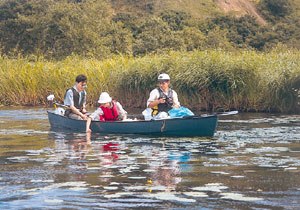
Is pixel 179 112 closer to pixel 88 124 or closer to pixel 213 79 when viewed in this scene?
pixel 88 124

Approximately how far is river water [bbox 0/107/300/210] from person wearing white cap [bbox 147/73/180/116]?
0.84m

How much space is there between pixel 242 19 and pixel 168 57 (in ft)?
157

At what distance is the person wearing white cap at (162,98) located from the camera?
44.4 ft

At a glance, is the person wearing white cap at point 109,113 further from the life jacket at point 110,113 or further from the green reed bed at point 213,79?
the green reed bed at point 213,79

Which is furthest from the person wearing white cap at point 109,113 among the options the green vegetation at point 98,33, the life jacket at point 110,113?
the green vegetation at point 98,33

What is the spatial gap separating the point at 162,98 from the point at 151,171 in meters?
5.30

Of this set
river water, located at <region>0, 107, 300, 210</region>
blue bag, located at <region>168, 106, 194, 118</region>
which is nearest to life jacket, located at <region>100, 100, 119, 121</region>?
river water, located at <region>0, 107, 300, 210</region>

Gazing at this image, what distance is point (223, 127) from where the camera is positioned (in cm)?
1606

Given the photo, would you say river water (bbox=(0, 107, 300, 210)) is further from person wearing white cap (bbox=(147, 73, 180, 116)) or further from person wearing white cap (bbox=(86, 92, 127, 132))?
person wearing white cap (bbox=(147, 73, 180, 116))

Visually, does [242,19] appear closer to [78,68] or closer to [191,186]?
[78,68]

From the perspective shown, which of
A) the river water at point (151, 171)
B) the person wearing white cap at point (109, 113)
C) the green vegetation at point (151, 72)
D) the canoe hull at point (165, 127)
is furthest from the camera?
the green vegetation at point (151, 72)

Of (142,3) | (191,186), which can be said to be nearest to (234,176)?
(191,186)

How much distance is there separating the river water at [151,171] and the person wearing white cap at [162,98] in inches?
33.0

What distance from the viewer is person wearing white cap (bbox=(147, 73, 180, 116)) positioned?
533 inches
